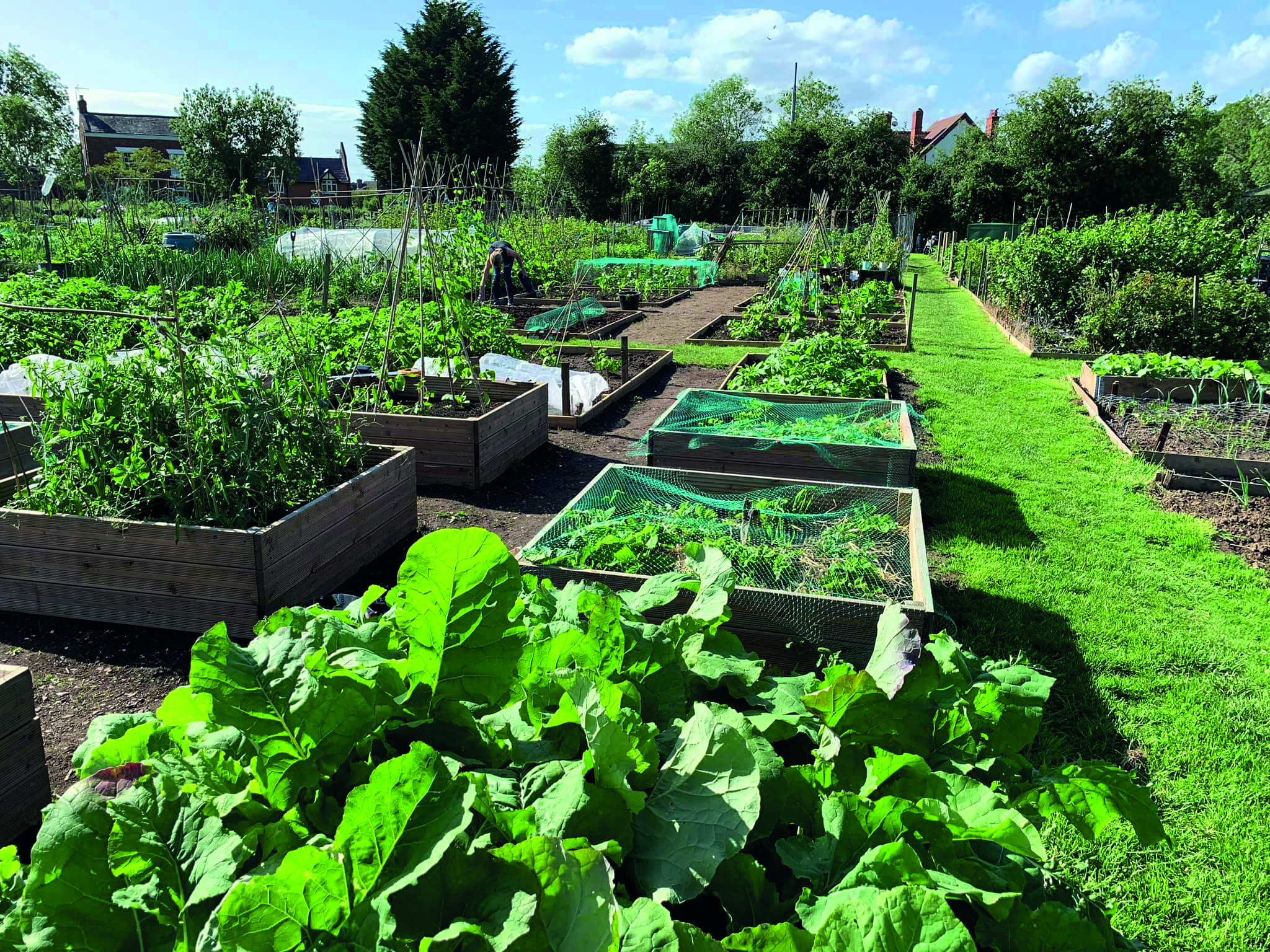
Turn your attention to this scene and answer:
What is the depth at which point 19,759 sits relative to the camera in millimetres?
2451

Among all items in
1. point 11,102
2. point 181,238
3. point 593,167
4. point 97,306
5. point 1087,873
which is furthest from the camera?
point 593,167

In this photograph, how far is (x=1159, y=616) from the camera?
4027 millimetres

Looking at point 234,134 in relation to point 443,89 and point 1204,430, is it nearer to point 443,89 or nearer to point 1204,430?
point 443,89

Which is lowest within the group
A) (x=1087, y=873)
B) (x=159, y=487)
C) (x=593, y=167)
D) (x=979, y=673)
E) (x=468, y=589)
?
(x=1087, y=873)

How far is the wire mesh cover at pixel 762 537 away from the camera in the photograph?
3381 millimetres

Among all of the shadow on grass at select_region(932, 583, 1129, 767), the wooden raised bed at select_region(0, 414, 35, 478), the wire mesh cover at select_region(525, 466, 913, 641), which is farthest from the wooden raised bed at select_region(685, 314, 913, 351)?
the wooden raised bed at select_region(0, 414, 35, 478)

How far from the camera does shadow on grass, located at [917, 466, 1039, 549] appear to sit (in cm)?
497

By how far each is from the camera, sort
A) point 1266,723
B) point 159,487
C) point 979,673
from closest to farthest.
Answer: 1. point 979,673
2. point 1266,723
3. point 159,487

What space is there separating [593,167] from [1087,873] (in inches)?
1526

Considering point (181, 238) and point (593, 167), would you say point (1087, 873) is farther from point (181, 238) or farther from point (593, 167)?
point (593, 167)

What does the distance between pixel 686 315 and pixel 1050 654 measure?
12.1 meters

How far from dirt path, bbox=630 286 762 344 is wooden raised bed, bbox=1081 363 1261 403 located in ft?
18.8

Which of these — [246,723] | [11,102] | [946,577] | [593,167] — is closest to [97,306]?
[946,577]

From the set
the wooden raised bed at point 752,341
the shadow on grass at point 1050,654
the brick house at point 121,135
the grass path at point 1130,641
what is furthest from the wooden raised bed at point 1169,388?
the brick house at point 121,135
